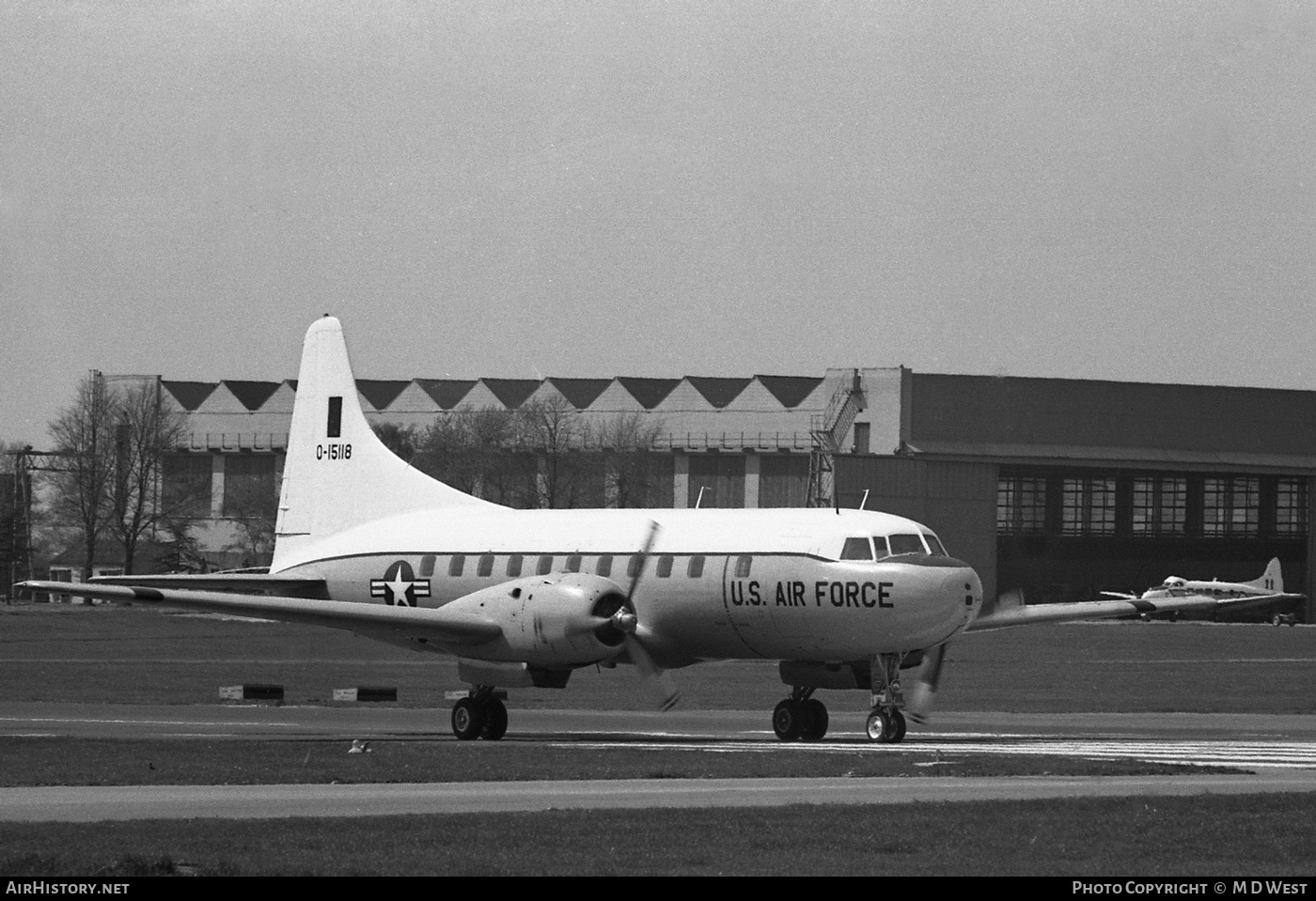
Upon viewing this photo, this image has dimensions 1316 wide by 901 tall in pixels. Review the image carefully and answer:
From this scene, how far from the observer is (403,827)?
17984 millimetres

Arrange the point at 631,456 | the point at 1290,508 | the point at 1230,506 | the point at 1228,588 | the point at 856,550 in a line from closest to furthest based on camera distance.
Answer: the point at 856,550 < the point at 1228,588 < the point at 631,456 < the point at 1290,508 < the point at 1230,506

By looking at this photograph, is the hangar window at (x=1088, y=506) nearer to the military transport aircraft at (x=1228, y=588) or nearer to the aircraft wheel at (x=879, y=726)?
the military transport aircraft at (x=1228, y=588)

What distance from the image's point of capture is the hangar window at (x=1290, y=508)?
375ft

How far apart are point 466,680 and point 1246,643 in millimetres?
56108

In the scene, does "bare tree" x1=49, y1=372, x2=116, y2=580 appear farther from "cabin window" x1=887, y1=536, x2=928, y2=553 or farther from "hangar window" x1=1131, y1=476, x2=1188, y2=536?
"cabin window" x1=887, y1=536, x2=928, y2=553

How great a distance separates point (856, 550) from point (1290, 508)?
294 ft

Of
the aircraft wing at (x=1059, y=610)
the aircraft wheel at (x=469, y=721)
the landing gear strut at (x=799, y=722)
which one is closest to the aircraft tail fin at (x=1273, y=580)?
the aircraft wing at (x=1059, y=610)

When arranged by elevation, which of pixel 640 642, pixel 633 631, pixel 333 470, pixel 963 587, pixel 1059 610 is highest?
pixel 333 470

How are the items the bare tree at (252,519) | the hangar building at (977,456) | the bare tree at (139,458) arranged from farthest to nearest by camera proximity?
the bare tree at (252,519) < the bare tree at (139,458) < the hangar building at (977,456)

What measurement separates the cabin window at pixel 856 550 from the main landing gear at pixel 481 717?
20.5 ft

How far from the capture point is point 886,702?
31.3m

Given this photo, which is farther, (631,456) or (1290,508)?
(1290,508)

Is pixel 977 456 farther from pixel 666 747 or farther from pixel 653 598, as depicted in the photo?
pixel 666 747

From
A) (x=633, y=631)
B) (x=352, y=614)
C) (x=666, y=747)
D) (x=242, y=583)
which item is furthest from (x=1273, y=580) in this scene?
(x=352, y=614)
